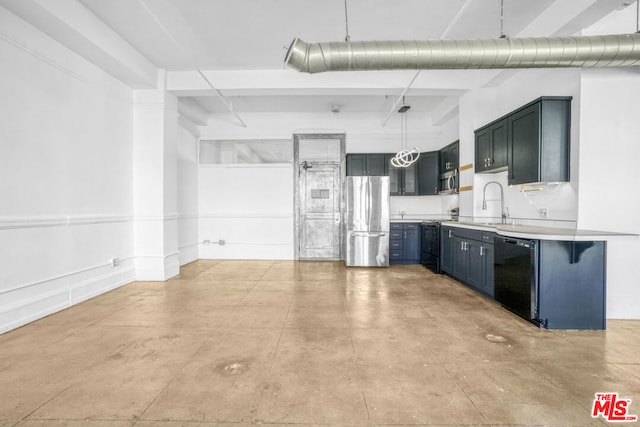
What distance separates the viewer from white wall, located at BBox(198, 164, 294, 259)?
7.50 metres

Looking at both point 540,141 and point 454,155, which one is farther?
point 454,155

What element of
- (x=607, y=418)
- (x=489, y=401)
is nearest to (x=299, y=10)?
(x=489, y=401)

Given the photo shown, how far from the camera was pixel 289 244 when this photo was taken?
24.6ft

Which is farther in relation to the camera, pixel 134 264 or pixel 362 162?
pixel 362 162

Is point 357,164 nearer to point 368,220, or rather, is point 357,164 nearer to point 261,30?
point 368,220

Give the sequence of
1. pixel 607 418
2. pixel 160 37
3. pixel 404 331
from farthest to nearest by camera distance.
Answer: pixel 160 37 → pixel 404 331 → pixel 607 418

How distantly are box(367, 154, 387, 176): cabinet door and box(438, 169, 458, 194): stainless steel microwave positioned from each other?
4.13ft

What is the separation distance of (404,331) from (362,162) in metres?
4.84

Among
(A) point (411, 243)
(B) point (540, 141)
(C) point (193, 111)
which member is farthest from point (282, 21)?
(A) point (411, 243)

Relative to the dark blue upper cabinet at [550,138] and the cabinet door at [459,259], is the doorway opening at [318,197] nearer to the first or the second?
the cabinet door at [459,259]

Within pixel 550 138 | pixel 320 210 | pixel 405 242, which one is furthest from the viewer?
pixel 320 210

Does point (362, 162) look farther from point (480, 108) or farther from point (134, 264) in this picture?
point (134, 264)

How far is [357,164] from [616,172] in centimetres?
461

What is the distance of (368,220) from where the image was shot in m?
6.60
